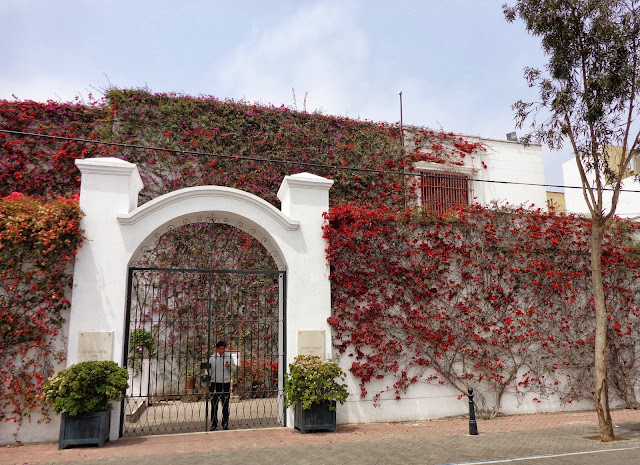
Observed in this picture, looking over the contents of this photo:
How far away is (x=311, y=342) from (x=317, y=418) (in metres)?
1.32

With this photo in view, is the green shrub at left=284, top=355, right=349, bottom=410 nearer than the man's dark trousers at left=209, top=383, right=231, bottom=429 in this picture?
Yes

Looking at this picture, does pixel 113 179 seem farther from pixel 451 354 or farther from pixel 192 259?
pixel 451 354

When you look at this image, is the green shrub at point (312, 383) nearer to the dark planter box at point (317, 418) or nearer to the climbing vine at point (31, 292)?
the dark planter box at point (317, 418)

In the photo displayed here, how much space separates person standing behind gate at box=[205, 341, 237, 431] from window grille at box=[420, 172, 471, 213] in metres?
8.51

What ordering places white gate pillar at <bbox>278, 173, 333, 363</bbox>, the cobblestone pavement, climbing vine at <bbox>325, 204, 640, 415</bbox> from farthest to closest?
climbing vine at <bbox>325, 204, 640, 415</bbox>, white gate pillar at <bbox>278, 173, 333, 363</bbox>, the cobblestone pavement

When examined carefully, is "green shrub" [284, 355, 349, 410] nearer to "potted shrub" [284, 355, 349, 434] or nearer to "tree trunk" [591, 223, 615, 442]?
"potted shrub" [284, 355, 349, 434]

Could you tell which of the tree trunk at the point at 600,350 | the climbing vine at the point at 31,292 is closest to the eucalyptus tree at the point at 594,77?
the tree trunk at the point at 600,350

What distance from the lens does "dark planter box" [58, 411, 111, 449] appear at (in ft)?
23.5

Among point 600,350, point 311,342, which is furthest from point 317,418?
point 600,350

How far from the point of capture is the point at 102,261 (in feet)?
27.0

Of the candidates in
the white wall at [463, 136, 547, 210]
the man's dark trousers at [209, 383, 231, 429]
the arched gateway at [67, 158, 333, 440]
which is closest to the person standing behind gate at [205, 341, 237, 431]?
the man's dark trousers at [209, 383, 231, 429]

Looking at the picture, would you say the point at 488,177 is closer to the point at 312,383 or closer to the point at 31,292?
the point at 312,383

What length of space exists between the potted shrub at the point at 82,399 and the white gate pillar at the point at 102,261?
21.3 inches

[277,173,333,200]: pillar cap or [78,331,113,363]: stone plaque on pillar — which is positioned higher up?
[277,173,333,200]: pillar cap
